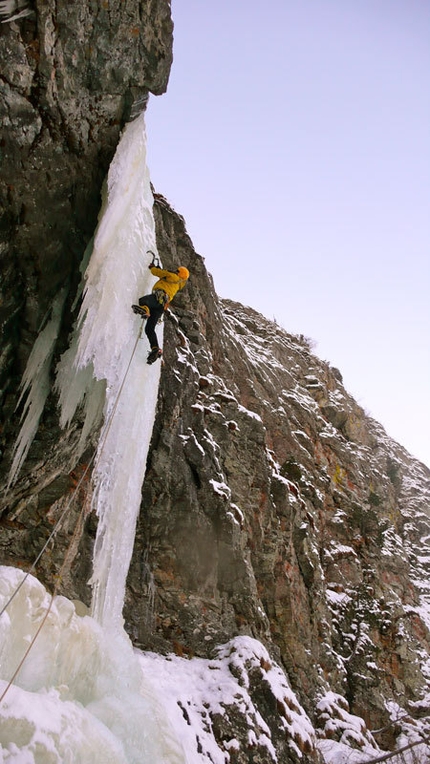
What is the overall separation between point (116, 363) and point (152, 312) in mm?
810

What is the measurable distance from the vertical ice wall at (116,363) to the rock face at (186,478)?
0.31 m

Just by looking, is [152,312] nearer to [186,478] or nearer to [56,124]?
[56,124]

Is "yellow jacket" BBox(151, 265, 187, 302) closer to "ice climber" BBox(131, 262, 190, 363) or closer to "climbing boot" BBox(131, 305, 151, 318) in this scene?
"ice climber" BBox(131, 262, 190, 363)

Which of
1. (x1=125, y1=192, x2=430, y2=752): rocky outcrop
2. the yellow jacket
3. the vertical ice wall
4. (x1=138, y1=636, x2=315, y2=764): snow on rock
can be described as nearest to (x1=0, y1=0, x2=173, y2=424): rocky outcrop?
the vertical ice wall

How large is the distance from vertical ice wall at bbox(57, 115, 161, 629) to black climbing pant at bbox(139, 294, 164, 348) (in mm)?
127

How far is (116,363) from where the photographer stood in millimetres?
5621

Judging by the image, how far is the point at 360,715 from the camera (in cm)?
998

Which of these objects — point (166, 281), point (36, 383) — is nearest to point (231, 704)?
point (36, 383)

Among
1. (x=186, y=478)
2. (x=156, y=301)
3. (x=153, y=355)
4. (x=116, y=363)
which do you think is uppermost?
(x=156, y=301)

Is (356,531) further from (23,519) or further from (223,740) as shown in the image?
(23,519)

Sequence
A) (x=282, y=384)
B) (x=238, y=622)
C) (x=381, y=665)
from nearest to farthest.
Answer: (x=238, y=622), (x=381, y=665), (x=282, y=384)

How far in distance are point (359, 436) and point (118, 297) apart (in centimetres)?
1866

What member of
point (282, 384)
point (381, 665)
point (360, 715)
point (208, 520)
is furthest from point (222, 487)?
point (282, 384)

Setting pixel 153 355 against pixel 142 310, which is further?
pixel 153 355
